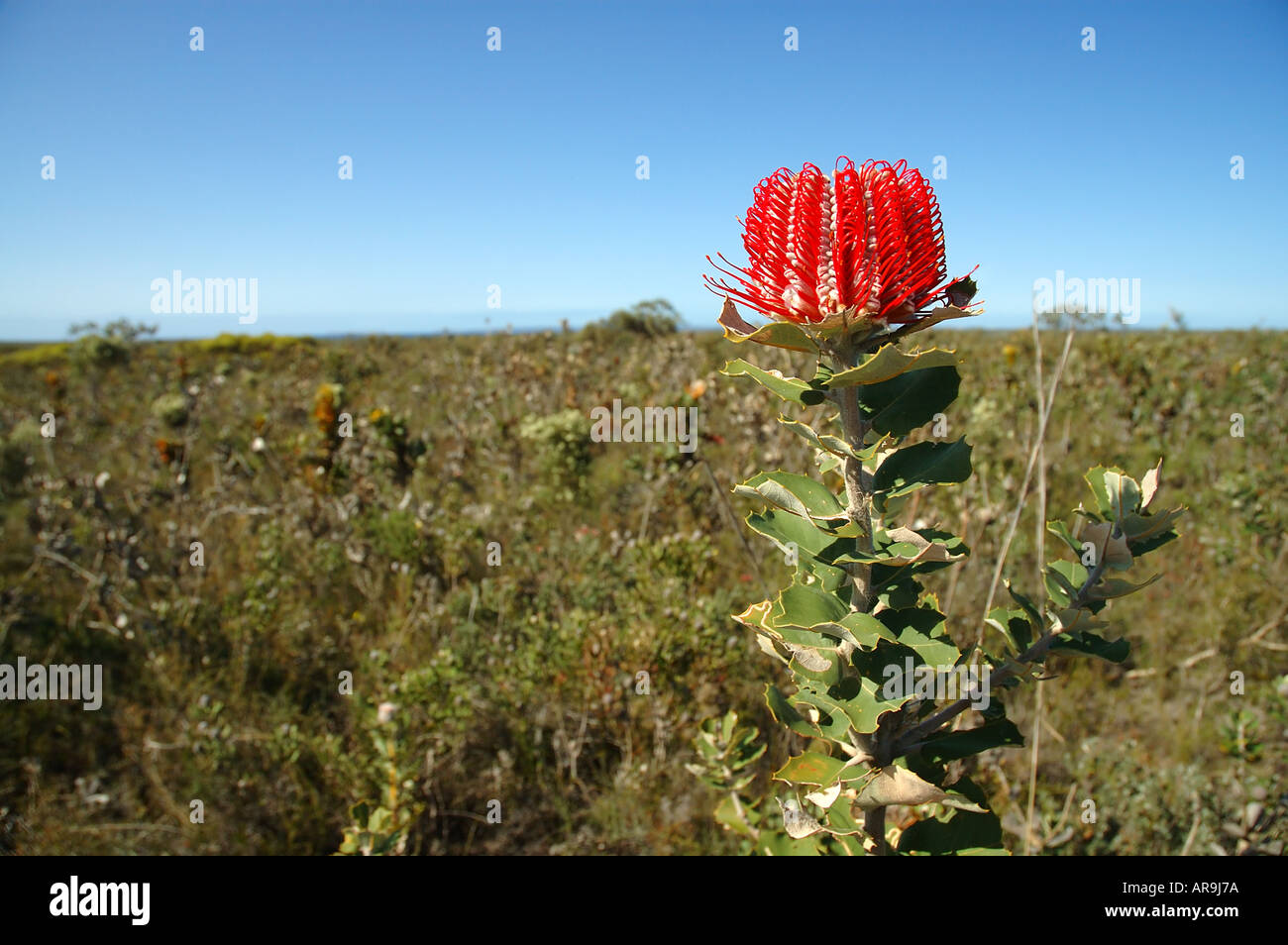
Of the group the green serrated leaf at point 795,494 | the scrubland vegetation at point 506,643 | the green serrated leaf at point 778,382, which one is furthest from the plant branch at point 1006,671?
the scrubland vegetation at point 506,643

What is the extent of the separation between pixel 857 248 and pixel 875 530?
51 cm

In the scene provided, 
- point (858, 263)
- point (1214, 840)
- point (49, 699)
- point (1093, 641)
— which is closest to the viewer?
point (858, 263)

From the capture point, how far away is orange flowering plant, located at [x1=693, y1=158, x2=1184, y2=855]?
3.40 feet

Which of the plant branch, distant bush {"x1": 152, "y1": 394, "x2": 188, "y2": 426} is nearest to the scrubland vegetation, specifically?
distant bush {"x1": 152, "y1": 394, "x2": 188, "y2": 426}

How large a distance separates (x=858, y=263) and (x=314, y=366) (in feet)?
39.1

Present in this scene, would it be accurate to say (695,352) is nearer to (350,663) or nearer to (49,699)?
(350,663)

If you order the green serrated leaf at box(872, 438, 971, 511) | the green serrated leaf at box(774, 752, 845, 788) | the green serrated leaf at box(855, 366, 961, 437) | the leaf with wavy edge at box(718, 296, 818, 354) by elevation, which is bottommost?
the green serrated leaf at box(774, 752, 845, 788)

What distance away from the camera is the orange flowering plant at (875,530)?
40.8 inches

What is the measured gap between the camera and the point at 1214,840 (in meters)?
2.44

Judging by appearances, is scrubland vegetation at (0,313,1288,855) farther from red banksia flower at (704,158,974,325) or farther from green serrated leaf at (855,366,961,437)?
red banksia flower at (704,158,974,325)

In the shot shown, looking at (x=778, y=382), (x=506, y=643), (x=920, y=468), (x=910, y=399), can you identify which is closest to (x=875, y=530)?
(x=920, y=468)

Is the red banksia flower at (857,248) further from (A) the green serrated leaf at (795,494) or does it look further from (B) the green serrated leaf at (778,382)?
(A) the green serrated leaf at (795,494)

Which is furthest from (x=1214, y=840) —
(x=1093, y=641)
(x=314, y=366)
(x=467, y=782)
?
(x=314, y=366)

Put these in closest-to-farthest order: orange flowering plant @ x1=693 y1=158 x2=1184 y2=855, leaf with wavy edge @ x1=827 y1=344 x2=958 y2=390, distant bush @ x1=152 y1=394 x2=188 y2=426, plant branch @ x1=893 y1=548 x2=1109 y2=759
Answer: leaf with wavy edge @ x1=827 y1=344 x2=958 y2=390 < orange flowering plant @ x1=693 y1=158 x2=1184 y2=855 < plant branch @ x1=893 y1=548 x2=1109 y2=759 < distant bush @ x1=152 y1=394 x2=188 y2=426
